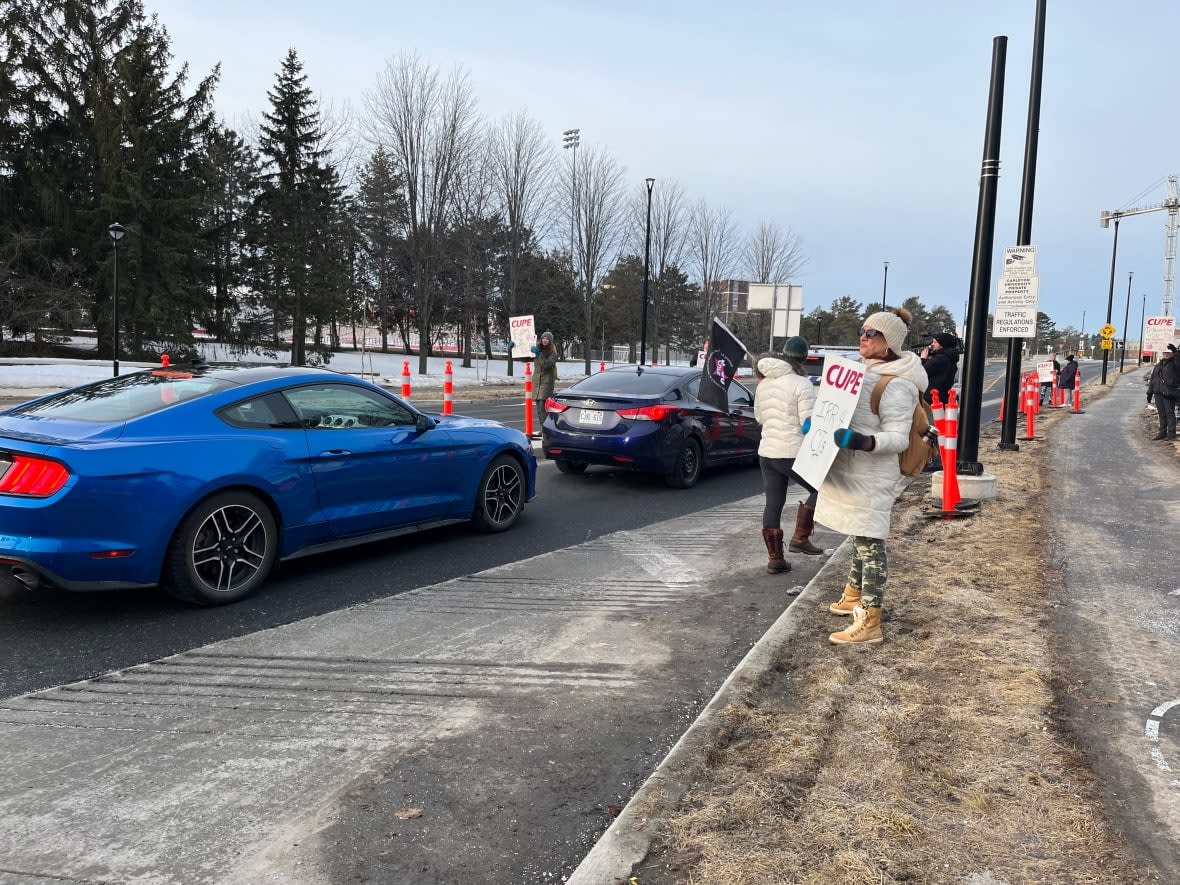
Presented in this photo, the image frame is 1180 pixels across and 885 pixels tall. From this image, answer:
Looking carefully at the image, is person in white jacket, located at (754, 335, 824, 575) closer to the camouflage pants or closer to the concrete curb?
the camouflage pants

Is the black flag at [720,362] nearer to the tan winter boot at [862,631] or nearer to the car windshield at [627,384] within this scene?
the car windshield at [627,384]

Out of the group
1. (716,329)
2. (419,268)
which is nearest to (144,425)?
(716,329)

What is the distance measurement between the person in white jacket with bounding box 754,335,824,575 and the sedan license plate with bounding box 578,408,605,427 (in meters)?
3.61

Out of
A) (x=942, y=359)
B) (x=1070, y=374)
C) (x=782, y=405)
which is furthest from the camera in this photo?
(x=1070, y=374)

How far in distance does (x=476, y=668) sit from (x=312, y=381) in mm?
2704

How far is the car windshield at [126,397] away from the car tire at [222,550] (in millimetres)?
717

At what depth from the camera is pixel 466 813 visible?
9.68ft

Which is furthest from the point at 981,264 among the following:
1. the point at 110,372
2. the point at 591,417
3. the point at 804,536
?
the point at 110,372

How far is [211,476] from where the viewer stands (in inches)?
198

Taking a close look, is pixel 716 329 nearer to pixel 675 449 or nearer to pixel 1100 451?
pixel 675 449

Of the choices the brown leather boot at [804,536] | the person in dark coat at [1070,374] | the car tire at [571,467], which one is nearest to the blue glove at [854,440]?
the brown leather boot at [804,536]

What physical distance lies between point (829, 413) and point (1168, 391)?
15281 millimetres

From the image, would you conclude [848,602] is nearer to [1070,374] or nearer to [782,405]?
[782,405]

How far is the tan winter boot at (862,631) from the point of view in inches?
183
